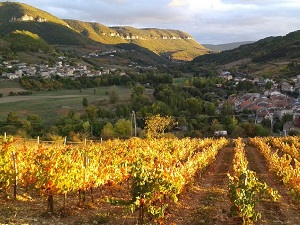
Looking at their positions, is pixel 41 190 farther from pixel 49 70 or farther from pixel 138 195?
pixel 49 70

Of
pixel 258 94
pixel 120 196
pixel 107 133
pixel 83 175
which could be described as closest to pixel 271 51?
pixel 258 94

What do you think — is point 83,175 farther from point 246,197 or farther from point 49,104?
point 49,104

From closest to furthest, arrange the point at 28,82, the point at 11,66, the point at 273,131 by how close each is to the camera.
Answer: the point at 273,131 < the point at 28,82 < the point at 11,66

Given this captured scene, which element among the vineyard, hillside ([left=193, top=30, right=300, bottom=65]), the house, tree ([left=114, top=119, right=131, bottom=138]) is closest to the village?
the house

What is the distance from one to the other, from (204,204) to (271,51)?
5844 inches

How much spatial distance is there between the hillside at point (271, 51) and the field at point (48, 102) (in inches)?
3095

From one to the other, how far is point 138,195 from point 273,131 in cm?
5165

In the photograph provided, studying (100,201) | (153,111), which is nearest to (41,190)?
(100,201)

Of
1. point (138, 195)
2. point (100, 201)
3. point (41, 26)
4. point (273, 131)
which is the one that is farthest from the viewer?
point (41, 26)

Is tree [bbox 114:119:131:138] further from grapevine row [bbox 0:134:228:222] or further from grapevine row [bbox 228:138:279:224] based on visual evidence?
grapevine row [bbox 228:138:279:224]

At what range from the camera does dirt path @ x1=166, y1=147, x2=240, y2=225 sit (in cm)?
1078

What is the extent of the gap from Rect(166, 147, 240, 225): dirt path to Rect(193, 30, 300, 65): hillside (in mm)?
127393

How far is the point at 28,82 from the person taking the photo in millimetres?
93250

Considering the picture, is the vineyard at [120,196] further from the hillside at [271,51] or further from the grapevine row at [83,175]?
the hillside at [271,51]
